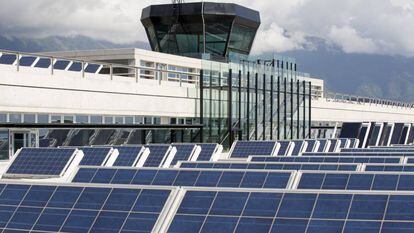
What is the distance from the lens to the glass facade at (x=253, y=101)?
4688 centimetres

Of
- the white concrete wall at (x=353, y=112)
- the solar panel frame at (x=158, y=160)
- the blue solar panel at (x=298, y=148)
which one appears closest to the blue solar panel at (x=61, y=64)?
the blue solar panel at (x=298, y=148)

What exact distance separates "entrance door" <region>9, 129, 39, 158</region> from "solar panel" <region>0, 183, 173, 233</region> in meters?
22.3

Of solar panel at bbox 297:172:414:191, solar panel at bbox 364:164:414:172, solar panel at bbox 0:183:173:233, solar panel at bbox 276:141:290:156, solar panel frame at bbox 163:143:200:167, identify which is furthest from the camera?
solar panel at bbox 276:141:290:156

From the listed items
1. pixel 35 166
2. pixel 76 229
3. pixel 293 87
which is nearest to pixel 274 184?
pixel 76 229

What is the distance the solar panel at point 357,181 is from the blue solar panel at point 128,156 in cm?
993

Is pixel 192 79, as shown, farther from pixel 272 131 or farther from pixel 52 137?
pixel 52 137

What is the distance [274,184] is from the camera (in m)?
13.5

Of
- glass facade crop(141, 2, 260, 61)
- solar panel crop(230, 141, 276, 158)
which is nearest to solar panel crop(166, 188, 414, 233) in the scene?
solar panel crop(230, 141, 276, 158)

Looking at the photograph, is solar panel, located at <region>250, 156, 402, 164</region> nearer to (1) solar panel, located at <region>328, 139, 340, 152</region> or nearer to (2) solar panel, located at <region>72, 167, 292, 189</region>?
(2) solar panel, located at <region>72, 167, 292, 189</region>

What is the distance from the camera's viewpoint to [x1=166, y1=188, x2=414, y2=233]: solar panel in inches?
301

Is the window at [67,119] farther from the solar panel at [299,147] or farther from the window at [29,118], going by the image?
the solar panel at [299,147]

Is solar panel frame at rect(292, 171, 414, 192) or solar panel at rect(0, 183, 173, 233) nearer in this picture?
solar panel at rect(0, 183, 173, 233)

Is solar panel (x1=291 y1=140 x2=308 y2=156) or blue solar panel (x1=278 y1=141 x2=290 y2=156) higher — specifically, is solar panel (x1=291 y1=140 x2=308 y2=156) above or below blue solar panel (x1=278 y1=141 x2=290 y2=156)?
below

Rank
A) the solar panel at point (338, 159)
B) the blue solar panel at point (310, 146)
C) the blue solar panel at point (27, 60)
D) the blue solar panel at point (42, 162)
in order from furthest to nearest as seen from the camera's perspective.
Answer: the blue solar panel at point (27, 60)
the blue solar panel at point (310, 146)
the blue solar panel at point (42, 162)
the solar panel at point (338, 159)
